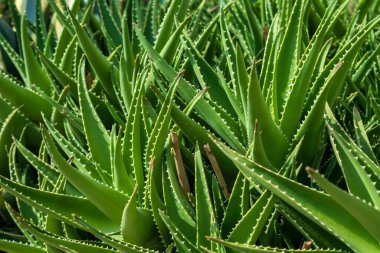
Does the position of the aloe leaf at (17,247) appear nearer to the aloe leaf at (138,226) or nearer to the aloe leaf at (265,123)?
the aloe leaf at (138,226)

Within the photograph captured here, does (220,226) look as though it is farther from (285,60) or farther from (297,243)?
(285,60)

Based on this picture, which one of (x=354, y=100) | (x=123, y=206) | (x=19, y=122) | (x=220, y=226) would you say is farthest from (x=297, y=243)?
(x=19, y=122)

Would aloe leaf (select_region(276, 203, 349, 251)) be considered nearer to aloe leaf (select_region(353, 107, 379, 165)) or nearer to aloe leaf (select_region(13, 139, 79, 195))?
aloe leaf (select_region(353, 107, 379, 165))

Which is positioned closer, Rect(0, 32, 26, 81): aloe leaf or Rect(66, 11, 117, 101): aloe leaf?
Rect(66, 11, 117, 101): aloe leaf

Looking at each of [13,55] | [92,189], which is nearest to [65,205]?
[92,189]

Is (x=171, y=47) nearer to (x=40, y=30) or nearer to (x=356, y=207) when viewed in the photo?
(x=40, y=30)

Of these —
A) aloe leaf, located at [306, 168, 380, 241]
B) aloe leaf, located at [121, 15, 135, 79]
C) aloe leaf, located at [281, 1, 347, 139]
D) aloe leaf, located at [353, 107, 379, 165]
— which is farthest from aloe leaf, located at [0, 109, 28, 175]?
aloe leaf, located at [306, 168, 380, 241]
